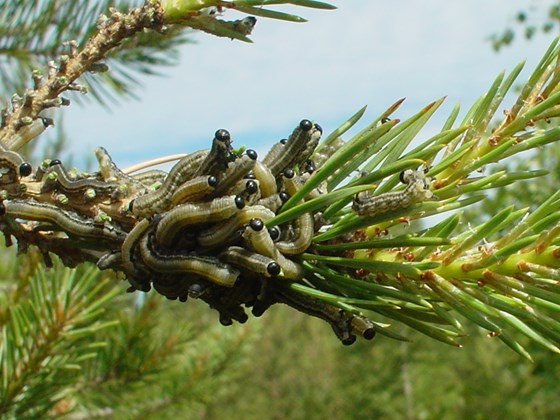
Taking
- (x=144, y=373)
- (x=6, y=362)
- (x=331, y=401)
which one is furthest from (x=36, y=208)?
(x=331, y=401)

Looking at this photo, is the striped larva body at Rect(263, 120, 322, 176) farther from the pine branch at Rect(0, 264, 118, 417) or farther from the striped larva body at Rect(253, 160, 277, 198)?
the pine branch at Rect(0, 264, 118, 417)

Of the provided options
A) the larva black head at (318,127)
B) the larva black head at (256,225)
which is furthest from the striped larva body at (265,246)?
the larva black head at (318,127)

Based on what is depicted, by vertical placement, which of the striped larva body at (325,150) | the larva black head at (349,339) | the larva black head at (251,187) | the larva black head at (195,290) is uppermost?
the striped larva body at (325,150)

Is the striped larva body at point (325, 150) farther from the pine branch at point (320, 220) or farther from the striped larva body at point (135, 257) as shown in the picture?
the striped larva body at point (135, 257)

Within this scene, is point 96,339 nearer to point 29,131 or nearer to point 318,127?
point 29,131

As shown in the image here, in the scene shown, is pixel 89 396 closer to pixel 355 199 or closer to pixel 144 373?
pixel 144 373

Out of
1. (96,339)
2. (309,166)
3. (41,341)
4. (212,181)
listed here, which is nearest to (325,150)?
(309,166)

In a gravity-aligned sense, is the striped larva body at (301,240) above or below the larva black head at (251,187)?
below
